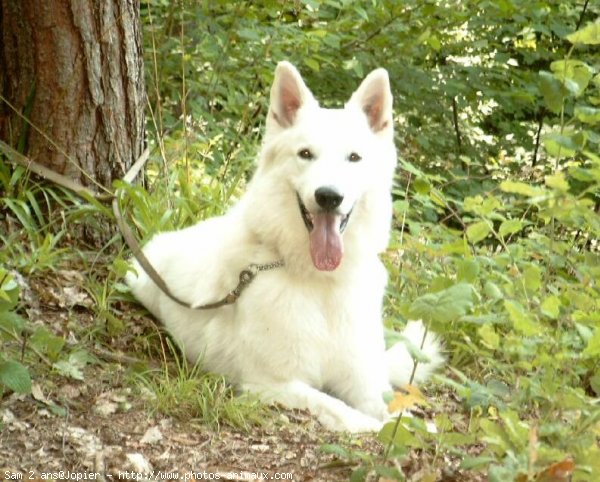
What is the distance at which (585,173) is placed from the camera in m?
3.23

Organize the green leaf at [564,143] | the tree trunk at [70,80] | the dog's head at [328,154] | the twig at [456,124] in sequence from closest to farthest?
1. the green leaf at [564,143]
2. the dog's head at [328,154]
3. the tree trunk at [70,80]
4. the twig at [456,124]

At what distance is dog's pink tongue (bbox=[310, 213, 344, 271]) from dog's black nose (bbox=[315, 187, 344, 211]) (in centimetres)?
9

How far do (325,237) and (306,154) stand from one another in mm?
407

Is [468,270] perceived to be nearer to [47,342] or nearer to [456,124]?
[47,342]

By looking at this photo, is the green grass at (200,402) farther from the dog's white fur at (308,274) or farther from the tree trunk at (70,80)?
the tree trunk at (70,80)

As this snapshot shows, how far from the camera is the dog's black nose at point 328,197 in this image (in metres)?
3.80

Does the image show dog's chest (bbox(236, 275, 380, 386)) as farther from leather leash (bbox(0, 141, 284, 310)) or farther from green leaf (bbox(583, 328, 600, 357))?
green leaf (bbox(583, 328, 600, 357))

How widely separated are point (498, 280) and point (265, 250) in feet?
4.84

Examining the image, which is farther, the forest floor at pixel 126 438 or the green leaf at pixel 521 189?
the forest floor at pixel 126 438

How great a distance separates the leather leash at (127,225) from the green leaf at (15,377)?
4.86 feet

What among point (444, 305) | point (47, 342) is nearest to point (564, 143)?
point (444, 305)

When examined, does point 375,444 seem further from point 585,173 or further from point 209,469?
point 585,173

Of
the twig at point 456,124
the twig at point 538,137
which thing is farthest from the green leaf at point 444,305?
the twig at point 538,137

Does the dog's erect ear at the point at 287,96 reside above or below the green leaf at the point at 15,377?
above
